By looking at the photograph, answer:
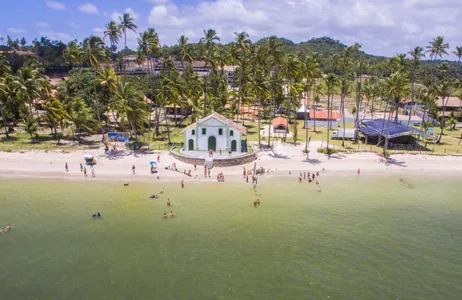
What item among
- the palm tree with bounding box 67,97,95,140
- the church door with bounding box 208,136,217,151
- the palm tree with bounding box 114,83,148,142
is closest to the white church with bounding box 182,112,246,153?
the church door with bounding box 208,136,217,151

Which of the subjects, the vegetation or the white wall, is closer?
the white wall

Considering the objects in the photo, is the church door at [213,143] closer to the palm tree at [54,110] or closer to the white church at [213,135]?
the white church at [213,135]

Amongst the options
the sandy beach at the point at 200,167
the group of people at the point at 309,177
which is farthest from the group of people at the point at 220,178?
the group of people at the point at 309,177

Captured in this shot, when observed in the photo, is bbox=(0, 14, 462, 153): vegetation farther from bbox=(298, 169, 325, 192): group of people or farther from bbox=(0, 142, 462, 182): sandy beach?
bbox=(298, 169, 325, 192): group of people

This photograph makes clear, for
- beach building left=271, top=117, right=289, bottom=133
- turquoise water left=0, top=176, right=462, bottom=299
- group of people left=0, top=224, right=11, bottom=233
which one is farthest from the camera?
beach building left=271, top=117, right=289, bottom=133

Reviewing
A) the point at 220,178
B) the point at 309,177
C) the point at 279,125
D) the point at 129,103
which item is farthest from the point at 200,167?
the point at 279,125

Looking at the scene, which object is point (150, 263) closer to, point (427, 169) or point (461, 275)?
point (461, 275)
